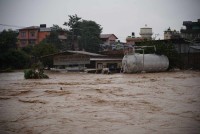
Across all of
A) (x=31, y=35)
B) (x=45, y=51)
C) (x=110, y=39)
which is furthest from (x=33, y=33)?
(x=45, y=51)

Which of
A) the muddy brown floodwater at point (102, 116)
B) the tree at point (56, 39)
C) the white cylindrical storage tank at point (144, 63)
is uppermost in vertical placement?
the tree at point (56, 39)

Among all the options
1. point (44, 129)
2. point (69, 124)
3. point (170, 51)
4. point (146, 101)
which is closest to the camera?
point (44, 129)

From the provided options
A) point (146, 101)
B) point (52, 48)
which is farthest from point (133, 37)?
point (146, 101)

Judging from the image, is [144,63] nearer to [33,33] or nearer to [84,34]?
[84,34]

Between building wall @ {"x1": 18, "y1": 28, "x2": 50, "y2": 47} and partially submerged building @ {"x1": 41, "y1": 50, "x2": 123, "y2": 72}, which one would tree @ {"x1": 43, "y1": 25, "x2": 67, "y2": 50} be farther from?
partially submerged building @ {"x1": 41, "y1": 50, "x2": 123, "y2": 72}

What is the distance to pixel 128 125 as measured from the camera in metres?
6.38

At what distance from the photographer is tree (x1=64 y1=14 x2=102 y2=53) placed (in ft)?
166

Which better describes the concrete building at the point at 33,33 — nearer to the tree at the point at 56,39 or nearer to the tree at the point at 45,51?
the tree at the point at 56,39

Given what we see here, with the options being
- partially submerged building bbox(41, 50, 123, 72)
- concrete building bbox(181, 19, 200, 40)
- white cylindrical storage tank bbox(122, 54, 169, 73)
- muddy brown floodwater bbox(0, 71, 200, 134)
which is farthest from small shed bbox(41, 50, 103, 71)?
muddy brown floodwater bbox(0, 71, 200, 134)

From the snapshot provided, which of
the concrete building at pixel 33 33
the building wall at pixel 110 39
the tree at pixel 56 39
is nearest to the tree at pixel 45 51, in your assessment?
the tree at pixel 56 39

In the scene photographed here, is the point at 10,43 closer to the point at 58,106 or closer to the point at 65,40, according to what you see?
the point at 65,40

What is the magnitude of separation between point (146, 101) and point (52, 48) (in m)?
32.1

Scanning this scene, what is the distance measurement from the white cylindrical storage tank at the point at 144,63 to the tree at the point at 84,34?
23789mm

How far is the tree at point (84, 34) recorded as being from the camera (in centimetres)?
5056
